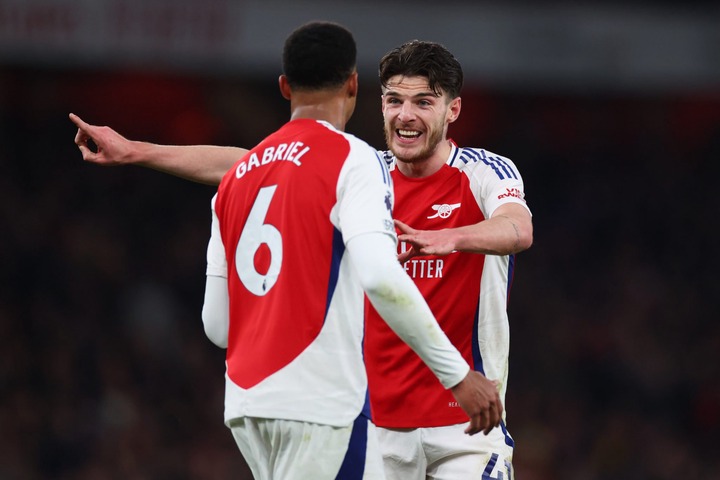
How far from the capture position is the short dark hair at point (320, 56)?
12.4 feet

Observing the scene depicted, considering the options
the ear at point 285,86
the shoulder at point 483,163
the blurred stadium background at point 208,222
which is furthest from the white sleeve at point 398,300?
the blurred stadium background at point 208,222

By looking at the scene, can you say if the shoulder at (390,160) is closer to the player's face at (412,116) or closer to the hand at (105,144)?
the player's face at (412,116)

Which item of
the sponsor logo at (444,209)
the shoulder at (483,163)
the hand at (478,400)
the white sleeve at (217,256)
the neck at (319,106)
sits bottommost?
the hand at (478,400)

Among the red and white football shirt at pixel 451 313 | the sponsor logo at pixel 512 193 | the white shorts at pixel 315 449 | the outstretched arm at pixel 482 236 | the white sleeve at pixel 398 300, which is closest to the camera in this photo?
the white sleeve at pixel 398 300

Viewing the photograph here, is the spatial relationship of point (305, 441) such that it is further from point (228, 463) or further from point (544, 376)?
point (544, 376)

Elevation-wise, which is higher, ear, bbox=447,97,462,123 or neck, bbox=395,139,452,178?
ear, bbox=447,97,462,123

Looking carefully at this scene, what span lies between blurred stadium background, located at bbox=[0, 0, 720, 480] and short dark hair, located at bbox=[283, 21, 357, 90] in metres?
8.02

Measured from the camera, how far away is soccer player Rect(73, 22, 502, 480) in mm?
3574

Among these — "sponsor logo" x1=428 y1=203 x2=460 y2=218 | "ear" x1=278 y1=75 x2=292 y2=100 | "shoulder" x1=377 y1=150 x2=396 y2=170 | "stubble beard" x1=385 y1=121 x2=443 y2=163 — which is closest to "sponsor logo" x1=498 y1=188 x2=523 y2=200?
"sponsor logo" x1=428 y1=203 x2=460 y2=218

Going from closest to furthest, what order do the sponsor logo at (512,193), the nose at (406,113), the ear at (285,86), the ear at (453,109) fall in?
the ear at (285,86)
the sponsor logo at (512,193)
the nose at (406,113)
the ear at (453,109)

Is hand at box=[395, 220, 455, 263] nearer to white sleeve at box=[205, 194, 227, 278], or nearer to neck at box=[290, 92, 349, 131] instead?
neck at box=[290, 92, 349, 131]

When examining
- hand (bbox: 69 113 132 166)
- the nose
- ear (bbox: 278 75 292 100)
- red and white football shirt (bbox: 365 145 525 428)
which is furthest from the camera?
the nose

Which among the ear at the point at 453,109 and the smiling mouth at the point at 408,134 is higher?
the ear at the point at 453,109

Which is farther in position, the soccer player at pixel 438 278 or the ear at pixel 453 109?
the ear at pixel 453 109
